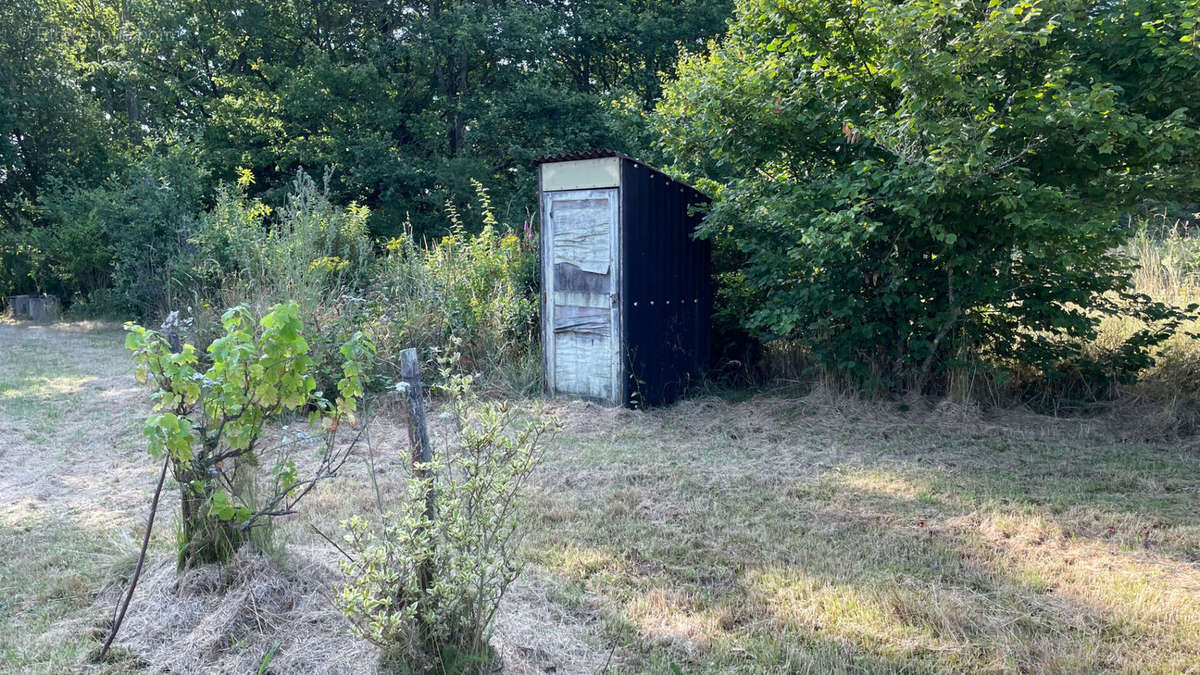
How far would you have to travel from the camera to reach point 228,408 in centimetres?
277

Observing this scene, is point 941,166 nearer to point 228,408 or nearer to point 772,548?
point 772,548

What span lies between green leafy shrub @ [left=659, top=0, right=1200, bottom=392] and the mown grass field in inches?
32.1

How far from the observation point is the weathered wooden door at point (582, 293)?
22.4 feet

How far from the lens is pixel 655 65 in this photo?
66.8 feet

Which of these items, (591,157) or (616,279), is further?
(591,157)

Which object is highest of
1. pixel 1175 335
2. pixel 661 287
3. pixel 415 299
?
pixel 661 287

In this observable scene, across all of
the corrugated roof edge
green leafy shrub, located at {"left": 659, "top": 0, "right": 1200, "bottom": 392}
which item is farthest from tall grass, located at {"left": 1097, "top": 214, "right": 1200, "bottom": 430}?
the corrugated roof edge

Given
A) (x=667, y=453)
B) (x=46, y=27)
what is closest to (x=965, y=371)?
(x=667, y=453)

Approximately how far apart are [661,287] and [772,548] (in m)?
3.71

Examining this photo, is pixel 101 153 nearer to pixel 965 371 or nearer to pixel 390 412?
pixel 390 412

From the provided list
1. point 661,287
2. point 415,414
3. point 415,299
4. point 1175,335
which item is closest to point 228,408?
point 415,414

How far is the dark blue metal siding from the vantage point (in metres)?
6.80

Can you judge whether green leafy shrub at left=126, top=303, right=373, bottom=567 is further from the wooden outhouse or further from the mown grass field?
the wooden outhouse

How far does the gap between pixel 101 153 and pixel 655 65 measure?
14.1 meters
